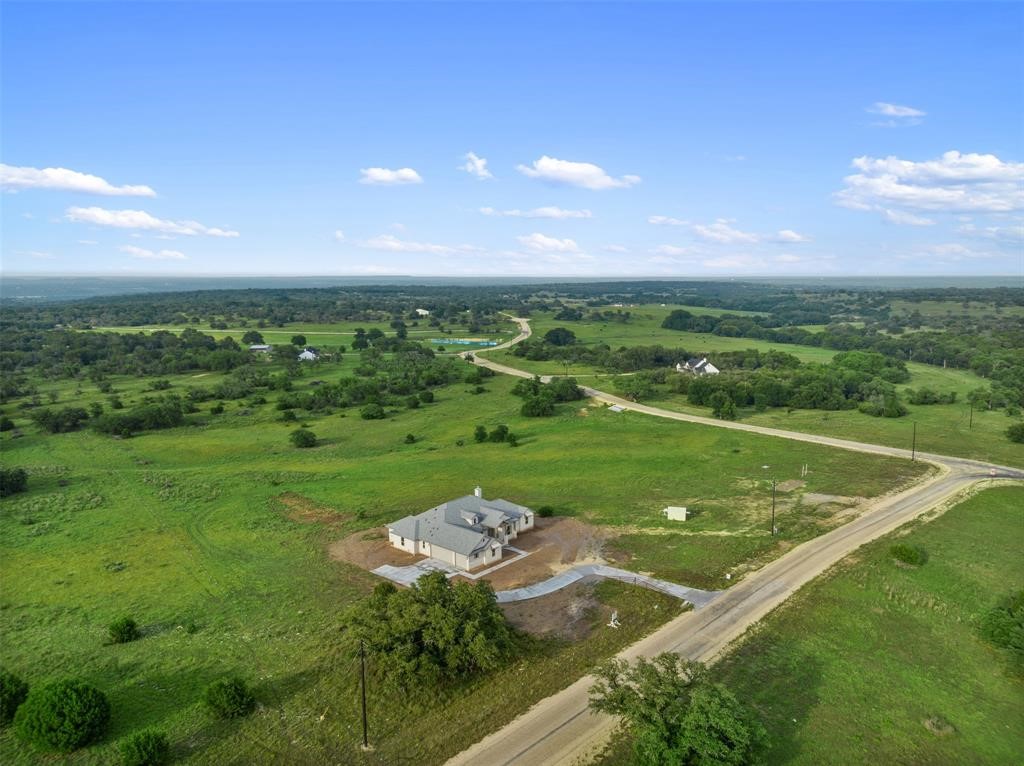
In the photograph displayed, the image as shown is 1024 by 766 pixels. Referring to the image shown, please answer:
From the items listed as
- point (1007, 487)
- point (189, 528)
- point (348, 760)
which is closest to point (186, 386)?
point (189, 528)

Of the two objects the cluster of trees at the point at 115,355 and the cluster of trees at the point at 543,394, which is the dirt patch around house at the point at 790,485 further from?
the cluster of trees at the point at 115,355

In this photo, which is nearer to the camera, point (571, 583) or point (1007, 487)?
point (571, 583)

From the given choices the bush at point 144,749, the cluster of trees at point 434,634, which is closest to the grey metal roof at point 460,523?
the cluster of trees at point 434,634

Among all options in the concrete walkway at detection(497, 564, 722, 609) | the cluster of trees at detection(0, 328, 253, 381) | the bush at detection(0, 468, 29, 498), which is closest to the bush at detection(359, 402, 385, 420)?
the bush at detection(0, 468, 29, 498)

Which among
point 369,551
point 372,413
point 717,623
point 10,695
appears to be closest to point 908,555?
point 717,623

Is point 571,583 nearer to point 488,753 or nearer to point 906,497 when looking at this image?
point 488,753
